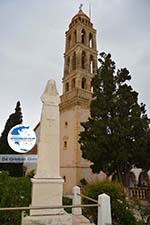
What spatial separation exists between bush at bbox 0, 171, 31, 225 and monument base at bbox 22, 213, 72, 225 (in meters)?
1.04

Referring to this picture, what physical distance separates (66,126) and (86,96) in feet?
12.2

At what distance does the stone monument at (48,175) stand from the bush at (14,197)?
1.15m

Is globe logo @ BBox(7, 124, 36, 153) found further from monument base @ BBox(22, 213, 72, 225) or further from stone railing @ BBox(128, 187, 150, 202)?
stone railing @ BBox(128, 187, 150, 202)

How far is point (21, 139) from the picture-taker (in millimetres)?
11797

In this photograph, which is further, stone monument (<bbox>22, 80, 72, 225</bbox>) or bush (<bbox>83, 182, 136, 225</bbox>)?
bush (<bbox>83, 182, 136, 225</bbox>)

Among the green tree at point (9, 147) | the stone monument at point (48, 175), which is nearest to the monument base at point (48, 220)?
the stone monument at point (48, 175)

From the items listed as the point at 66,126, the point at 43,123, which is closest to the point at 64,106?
the point at 66,126

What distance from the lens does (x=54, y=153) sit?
6.26m

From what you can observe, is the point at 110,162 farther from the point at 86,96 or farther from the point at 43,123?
the point at 86,96

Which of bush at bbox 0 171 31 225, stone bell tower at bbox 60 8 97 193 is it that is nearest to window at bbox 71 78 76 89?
stone bell tower at bbox 60 8 97 193

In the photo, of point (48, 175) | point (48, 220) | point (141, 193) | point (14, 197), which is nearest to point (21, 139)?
point (14, 197)

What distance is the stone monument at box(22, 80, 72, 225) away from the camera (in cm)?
568

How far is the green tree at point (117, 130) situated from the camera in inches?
542

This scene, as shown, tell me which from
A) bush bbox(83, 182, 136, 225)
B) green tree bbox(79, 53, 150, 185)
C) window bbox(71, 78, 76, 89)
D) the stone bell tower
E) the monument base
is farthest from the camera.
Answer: window bbox(71, 78, 76, 89)
